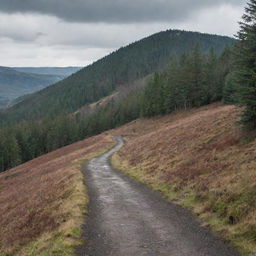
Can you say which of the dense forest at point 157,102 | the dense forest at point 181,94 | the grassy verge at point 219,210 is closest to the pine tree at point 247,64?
the dense forest at point 181,94

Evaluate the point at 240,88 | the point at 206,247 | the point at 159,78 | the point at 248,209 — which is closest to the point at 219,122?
the point at 240,88

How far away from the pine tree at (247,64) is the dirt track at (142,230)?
1031 centimetres

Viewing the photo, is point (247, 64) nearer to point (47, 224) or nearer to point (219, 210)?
point (219, 210)

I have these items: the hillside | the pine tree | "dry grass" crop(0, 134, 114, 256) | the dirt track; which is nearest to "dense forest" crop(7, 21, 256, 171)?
the pine tree

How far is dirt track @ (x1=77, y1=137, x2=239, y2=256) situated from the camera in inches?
468

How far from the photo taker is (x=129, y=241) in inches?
509

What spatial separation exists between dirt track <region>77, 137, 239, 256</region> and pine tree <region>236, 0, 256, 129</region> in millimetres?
10312

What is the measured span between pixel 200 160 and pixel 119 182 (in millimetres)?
Result: 6914

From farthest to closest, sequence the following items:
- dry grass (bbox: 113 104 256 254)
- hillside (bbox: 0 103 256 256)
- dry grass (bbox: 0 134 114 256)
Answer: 1. dry grass (bbox: 113 104 256 254)
2. hillside (bbox: 0 103 256 256)
3. dry grass (bbox: 0 134 114 256)

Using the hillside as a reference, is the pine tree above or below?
above

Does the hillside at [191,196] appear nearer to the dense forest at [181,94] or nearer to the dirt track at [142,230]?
the dirt track at [142,230]

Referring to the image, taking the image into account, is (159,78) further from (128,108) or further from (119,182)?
(119,182)

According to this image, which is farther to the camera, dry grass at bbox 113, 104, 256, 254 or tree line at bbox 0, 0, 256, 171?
tree line at bbox 0, 0, 256, 171

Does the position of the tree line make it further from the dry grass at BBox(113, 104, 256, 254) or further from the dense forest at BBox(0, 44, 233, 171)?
the dry grass at BBox(113, 104, 256, 254)
